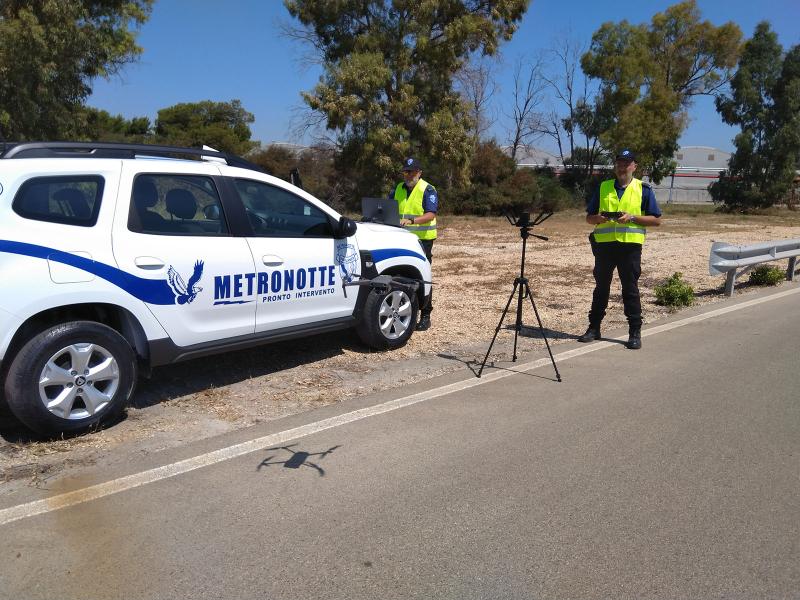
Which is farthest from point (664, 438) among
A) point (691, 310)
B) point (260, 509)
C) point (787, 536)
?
point (691, 310)

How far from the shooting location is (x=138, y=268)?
4867mm

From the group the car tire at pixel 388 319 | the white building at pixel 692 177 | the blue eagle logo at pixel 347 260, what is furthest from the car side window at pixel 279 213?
the white building at pixel 692 177

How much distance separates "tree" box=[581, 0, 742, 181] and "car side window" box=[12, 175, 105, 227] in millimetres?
41029

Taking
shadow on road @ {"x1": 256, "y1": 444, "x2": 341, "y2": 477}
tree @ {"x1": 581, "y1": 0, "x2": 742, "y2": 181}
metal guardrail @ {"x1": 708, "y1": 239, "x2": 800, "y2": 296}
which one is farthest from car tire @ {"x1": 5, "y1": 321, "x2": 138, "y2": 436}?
tree @ {"x1": 581, "y1": 0, "x2": 742, "y2": 181}

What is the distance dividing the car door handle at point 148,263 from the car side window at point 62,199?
381mm

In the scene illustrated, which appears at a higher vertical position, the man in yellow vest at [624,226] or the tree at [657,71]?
the tree at [657,71]

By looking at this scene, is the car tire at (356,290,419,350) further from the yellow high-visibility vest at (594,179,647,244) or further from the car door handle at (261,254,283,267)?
the yellow high-visibility vest at (594,179,647,244)

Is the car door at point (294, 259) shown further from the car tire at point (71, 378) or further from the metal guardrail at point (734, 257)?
the metal guardrail at point (734, 257)

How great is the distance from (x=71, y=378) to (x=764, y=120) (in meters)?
43.0

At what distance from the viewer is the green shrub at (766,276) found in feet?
39.4

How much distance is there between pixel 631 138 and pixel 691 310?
3472 cm

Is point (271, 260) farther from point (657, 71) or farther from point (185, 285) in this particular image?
point (657, 71)

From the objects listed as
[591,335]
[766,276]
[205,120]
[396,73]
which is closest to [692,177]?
[205,120]

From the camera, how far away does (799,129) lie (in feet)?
124
